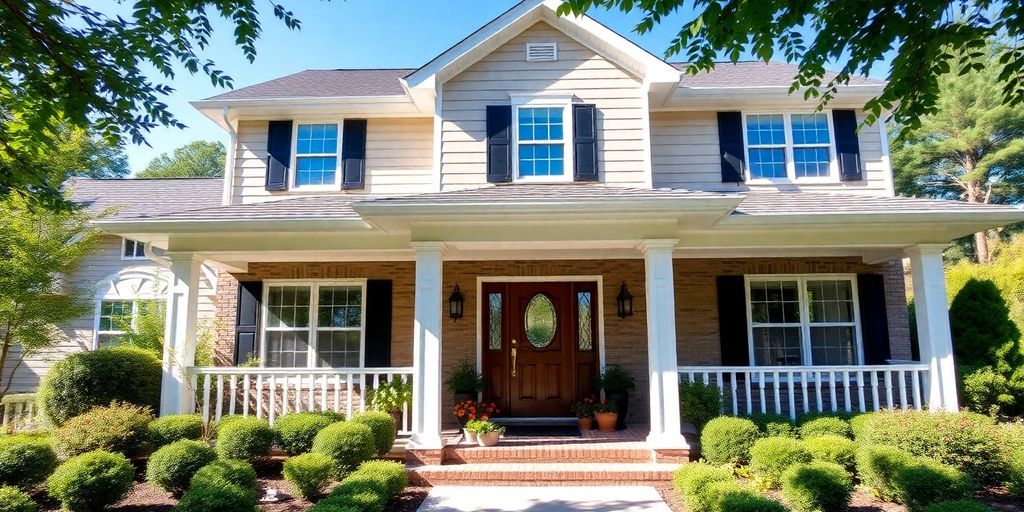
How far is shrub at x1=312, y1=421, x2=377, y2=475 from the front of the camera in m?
5.58

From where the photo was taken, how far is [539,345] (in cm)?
870

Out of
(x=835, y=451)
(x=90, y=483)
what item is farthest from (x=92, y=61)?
(x=835, y=451)

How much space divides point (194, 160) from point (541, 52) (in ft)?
114

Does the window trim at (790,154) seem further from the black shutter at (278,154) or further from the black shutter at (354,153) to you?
the black shutter at (278,154)

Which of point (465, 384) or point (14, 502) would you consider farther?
point (465, 384)

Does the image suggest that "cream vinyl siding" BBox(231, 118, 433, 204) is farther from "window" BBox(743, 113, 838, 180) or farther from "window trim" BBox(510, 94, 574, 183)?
"window" BBox(743, 113, 838, 180)

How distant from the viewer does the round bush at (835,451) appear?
18.4ft

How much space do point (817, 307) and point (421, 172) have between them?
267 inches

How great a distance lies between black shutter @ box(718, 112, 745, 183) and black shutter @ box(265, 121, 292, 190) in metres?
7.01

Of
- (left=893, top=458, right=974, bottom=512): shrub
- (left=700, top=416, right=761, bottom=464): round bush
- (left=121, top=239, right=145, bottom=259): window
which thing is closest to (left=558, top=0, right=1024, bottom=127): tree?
(left=893, top=458, right=974, bottom=512): shrub

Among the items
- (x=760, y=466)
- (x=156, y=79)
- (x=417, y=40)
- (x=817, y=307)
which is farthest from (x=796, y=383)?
(x=156, y=79)

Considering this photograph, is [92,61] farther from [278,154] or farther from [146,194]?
[146,194]

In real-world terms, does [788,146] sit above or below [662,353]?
above

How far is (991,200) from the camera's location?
71.9 ft
